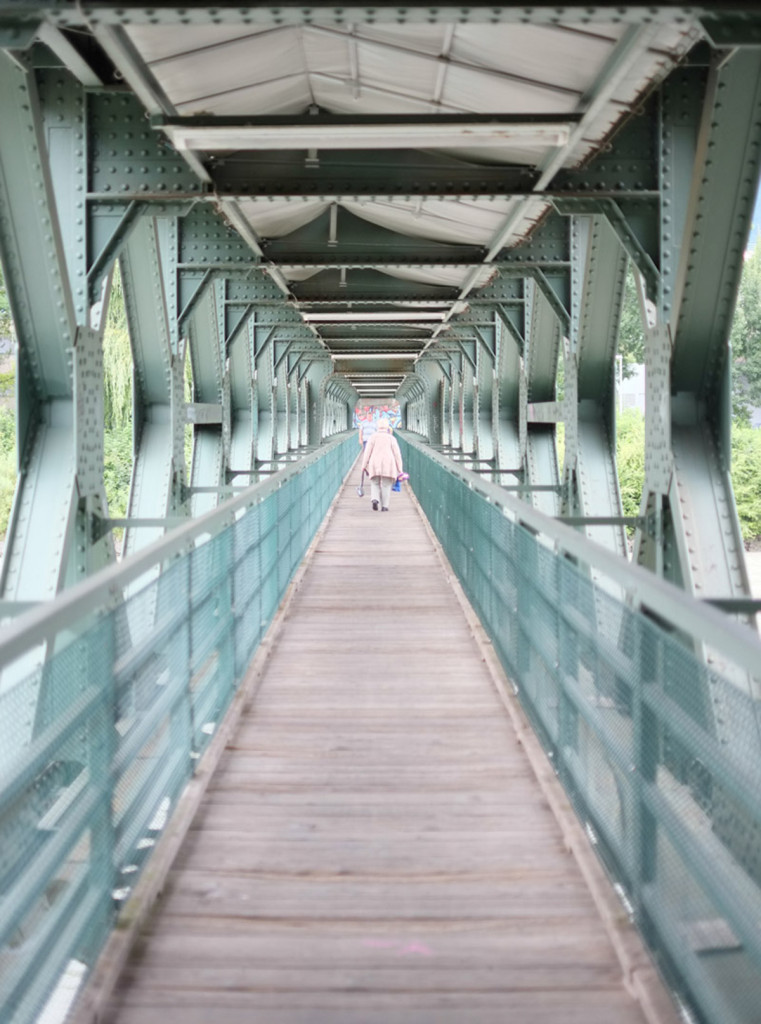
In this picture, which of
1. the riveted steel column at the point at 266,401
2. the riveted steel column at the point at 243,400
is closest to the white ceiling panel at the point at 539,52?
the riveted steel column at the point at 243,400

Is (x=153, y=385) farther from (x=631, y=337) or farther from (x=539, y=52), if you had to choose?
(x=631, y=337)

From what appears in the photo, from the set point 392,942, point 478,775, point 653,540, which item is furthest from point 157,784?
point 653,540

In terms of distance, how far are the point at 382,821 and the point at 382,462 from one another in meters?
12.9

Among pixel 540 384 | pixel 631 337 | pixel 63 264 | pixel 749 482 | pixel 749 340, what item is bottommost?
pixel 749 482

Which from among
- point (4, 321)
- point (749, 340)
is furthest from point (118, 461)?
point (749, 340)

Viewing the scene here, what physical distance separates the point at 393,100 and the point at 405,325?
39.5ft

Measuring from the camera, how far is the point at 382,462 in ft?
55.3

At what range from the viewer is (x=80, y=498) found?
6.46 meters

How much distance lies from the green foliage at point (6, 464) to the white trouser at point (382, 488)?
10065 mm

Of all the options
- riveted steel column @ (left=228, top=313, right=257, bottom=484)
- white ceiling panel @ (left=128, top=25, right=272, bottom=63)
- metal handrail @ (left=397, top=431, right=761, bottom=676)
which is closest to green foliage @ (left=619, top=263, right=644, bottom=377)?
riveted steel column @ (left=228, top=313, right=257, bottom=484)

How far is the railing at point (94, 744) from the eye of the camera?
7.87ft

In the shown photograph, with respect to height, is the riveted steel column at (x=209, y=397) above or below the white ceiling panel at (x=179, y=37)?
below

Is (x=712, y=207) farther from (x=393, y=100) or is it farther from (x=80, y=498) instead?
(x=80, y=498)

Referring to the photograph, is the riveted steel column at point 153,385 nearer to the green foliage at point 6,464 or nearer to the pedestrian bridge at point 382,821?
the pedestrian bridge at point 382,821
